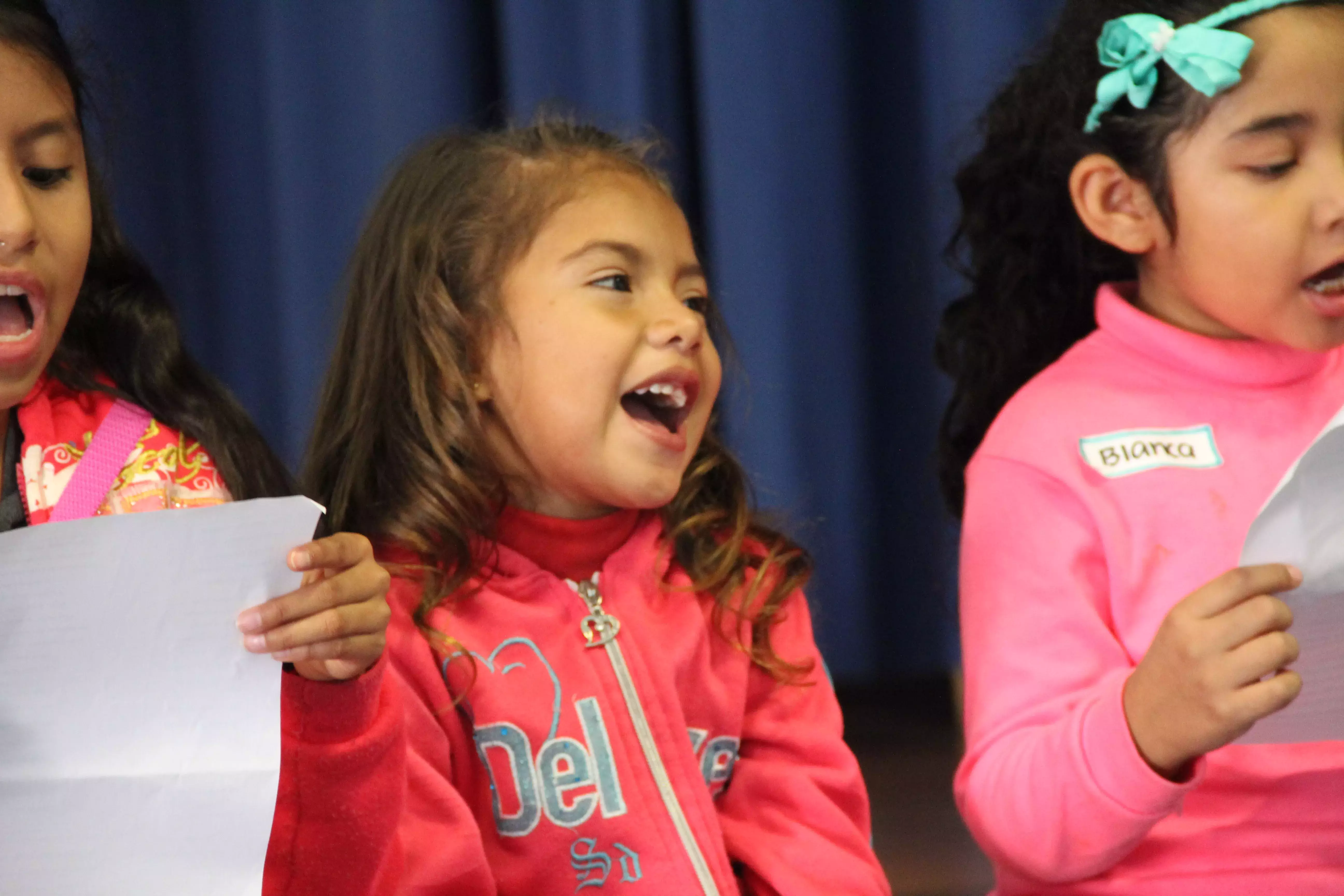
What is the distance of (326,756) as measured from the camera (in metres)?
0.88

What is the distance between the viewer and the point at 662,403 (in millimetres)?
1151

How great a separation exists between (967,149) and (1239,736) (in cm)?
80

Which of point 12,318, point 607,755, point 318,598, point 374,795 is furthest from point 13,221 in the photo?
point 607,755

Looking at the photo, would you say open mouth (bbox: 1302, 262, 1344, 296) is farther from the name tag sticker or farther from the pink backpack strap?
the pink backpack strap

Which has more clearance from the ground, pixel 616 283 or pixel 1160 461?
pixel 616 283

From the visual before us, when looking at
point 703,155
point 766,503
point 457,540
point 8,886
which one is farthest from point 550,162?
point 8,886

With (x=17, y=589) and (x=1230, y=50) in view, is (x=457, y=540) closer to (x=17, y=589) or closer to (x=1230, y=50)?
(x=17, y=589)

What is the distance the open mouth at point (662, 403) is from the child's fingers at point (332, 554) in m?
0.33

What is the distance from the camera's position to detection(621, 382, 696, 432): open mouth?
1108 millimetres

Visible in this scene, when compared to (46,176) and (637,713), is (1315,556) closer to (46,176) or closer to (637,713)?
(637,713)

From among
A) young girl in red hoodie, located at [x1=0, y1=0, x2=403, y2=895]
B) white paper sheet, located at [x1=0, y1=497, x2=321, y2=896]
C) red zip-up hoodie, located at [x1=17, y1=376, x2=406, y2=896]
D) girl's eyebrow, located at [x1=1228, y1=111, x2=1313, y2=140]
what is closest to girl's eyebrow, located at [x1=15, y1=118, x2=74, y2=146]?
young girl in red hoodie, located at [x1=0, y1=0, x2=403, y2=895]

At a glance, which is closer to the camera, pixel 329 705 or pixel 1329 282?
pixel 329 705

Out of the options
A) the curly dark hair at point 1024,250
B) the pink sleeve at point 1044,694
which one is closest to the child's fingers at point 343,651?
the pink sleeve at point 1044,694

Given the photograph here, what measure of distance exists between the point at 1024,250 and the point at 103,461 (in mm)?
810
